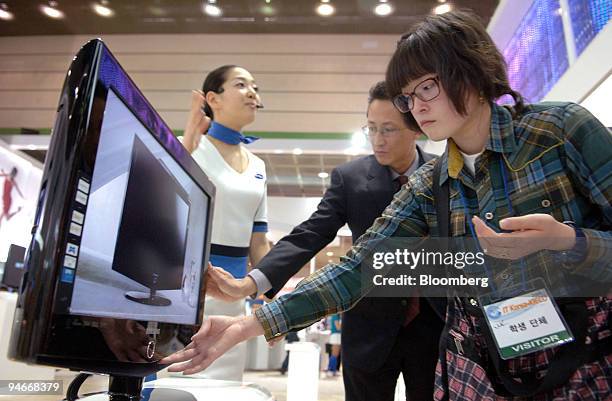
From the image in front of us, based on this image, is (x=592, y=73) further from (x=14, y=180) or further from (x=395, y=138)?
(x=14, y=180)

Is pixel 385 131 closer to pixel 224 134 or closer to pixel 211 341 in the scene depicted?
pixel 224 134

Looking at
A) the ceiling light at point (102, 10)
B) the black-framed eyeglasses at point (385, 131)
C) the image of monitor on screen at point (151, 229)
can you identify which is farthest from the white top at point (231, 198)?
the ceiling light at point (102, 10)

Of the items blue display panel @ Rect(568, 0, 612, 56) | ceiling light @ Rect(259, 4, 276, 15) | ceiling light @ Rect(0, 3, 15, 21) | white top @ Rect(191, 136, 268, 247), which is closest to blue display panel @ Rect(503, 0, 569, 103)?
blue display panel @ Rect(568, 0, 612, 56)

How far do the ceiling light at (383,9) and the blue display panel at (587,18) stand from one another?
329 cm

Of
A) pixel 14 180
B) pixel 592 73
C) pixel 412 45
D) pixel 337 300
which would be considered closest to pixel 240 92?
pixel 412 45

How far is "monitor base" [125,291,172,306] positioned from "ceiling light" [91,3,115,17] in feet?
20.6

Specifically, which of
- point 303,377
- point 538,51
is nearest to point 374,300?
point 303,377

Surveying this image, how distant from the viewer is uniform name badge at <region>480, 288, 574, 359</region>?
760 mm

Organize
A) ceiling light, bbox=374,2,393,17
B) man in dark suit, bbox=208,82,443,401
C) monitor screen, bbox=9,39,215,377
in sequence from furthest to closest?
ceiling light, bbox=374,2,393,17
man in dark suit, bbox=208,82,443,401
monitor screen, bbox=9,39,215,377

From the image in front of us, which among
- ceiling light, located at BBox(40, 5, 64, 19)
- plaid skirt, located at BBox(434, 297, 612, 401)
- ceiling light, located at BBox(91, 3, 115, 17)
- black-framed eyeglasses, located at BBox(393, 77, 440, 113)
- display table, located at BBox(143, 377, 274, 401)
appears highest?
ceiling light, located at BBox(40, 5, 64, 19)

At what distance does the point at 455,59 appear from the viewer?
3.10 ft

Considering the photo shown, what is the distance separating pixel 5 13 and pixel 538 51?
20.4 ft

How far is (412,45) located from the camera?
0.99m

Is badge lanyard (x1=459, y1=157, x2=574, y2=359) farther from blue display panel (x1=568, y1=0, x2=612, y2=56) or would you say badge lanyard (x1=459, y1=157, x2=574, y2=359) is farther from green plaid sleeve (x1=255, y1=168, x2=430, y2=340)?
blue display panel (x1=568, y1=0, x2=612, y2=56)
